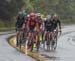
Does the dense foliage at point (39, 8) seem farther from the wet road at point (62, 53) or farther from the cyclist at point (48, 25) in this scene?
the cyclist at point (48, 25)

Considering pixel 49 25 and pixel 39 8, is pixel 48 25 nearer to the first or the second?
pixel 49 25

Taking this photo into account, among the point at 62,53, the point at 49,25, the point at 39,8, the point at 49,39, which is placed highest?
the point at 49,25

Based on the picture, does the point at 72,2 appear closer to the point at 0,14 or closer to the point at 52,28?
the point at 0,14

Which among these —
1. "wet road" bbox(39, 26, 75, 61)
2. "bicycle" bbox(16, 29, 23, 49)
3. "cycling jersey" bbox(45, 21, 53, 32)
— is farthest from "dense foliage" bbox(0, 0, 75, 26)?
"cycling jersey" bbox(45, 21, 53, 32)

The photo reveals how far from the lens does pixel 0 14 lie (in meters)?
45.1

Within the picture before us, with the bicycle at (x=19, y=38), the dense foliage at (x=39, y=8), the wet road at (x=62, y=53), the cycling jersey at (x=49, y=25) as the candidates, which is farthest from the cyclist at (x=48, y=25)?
the dense foliage at (x=39, y=8)

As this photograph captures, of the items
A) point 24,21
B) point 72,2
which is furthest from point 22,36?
point 72,2

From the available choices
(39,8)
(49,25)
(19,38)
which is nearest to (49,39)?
(49,25)

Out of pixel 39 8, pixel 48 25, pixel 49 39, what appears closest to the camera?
pixel 48 25

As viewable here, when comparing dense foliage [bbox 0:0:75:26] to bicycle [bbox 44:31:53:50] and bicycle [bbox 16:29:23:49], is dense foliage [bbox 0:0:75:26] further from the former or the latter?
bicycle [bbox 44:31:53:50]

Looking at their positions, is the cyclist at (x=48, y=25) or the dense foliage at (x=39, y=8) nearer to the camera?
the cyclist at (x=48, y=25)

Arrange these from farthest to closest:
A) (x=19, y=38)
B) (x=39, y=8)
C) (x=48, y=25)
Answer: (x=39, y=8), (x=19, y=38), (x=48, y=25)

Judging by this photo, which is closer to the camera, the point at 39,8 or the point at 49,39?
the point at 49,39

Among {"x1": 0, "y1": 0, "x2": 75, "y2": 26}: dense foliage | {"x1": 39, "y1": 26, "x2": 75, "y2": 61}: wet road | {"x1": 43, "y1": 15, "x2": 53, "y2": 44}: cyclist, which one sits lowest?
{"x1": 0, "y1": 0, "x2": 75, "y2": 26}: dense foliage
